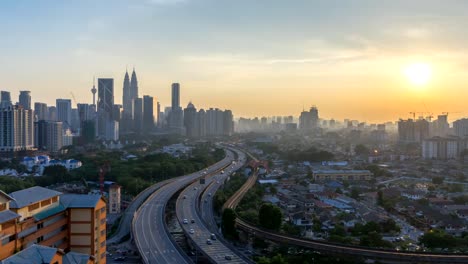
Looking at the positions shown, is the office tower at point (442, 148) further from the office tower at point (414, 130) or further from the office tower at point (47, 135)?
the office tower at point (47, 135)

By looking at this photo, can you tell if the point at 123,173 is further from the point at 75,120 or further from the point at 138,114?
the point at 138,114

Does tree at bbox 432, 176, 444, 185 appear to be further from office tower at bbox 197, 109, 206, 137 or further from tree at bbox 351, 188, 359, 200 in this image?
office tower at bbox 197, 109, 206, 137

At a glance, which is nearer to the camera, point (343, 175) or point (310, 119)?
point (343, 175)

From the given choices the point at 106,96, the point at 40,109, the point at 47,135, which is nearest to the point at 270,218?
the point at 47,135

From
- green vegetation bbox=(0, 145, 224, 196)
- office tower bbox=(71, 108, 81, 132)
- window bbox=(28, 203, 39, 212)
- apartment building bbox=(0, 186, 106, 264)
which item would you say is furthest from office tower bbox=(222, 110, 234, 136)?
window bbox=(28, 203, 39, 212)

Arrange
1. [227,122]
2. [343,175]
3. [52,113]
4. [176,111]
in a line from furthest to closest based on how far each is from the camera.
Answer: [176,111] → [227,122] → [52,113] → [343,175]

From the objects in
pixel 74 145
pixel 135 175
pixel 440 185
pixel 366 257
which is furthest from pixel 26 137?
pixel 366 257

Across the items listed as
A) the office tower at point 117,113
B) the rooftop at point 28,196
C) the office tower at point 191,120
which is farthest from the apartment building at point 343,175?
the office tower at point 117,113
